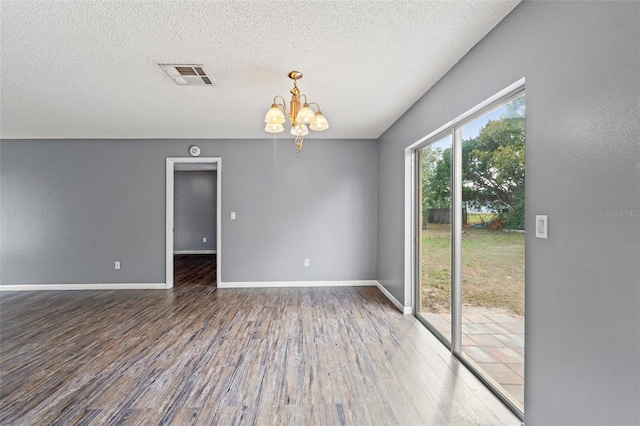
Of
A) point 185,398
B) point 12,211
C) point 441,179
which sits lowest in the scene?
point 185,398

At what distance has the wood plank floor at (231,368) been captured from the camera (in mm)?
1860

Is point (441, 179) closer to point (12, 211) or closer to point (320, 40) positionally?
point (320, 40)

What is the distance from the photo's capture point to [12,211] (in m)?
4.80

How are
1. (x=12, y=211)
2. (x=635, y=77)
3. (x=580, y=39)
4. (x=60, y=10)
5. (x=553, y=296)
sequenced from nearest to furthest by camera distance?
(x=635, y=77) → (x=580, y=39) → (x=553, y=296) → (x=60, y=10) → (x=12, y=211)

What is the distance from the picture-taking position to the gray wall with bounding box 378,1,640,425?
1.15m

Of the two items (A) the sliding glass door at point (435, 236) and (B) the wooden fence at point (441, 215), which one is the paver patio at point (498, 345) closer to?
(A) the sliding glass door at point (435, 236)

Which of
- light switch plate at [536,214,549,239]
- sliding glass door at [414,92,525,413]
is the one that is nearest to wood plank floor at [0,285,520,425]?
sliding glass door at [414,92,525,413]

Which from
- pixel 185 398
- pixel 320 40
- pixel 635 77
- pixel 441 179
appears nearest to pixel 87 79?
pixel 320 40

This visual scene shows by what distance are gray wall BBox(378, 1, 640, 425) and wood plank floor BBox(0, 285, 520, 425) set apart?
67 centimetres

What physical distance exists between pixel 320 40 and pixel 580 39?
1.42m

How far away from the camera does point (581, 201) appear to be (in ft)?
4.40

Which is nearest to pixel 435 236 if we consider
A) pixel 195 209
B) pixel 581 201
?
pixel 581 201

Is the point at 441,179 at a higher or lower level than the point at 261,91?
lower

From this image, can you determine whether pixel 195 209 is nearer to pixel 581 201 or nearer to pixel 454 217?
pixel 454 217
